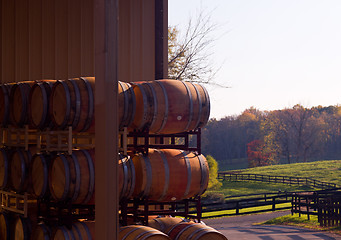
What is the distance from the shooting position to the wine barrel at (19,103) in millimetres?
8688

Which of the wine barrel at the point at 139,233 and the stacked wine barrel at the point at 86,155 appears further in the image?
the stacked wine barrel at the point at 86,155

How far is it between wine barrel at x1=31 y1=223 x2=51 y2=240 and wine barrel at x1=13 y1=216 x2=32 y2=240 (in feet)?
0.74

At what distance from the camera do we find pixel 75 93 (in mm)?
8016

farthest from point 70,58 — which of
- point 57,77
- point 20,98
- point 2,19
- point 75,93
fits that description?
point 75,93

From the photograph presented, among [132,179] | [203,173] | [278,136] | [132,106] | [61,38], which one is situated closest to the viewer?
[132,179]

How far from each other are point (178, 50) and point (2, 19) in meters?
14.9

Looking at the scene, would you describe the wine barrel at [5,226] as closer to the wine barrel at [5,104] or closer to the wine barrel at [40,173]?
the wine barrel at [40,173]

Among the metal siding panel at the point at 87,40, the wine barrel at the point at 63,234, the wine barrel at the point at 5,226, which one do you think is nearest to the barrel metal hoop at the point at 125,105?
the wine barrel at the point at 63,234

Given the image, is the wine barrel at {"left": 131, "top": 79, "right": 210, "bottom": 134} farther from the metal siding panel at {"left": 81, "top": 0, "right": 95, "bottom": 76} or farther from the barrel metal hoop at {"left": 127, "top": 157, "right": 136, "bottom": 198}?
the metal siding panel at {"left": 81, "top": 0, "right": 95, "bottom": 76}

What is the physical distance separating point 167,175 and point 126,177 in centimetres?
67

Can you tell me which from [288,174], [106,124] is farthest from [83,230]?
[288,174]

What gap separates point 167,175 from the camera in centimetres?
847

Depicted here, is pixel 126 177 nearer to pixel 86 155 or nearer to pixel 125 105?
pixel 86 155

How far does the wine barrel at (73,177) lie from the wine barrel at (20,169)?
701mm
